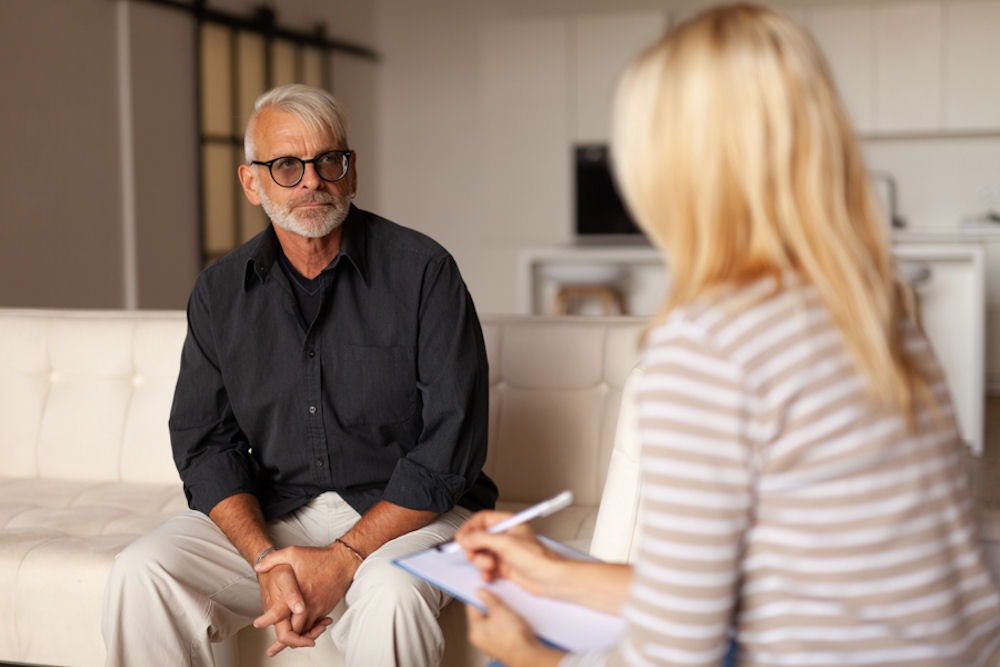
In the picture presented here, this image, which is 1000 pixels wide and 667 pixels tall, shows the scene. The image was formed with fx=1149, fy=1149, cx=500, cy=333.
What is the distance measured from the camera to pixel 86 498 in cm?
256

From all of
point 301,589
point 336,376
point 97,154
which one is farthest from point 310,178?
point 97,154

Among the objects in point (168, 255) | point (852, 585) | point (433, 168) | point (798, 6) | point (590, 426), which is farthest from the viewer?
point (433, 168)

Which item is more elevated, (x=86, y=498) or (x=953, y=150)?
(x=953, y=150)

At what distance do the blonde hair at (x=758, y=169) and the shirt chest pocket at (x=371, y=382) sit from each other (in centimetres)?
114

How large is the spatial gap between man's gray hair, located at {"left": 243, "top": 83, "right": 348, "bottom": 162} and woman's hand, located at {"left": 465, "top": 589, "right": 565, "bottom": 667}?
1182 millimetres

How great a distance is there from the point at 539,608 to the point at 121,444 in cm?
180

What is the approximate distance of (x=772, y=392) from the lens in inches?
35.4

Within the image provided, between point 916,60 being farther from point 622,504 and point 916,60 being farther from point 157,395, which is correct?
point 622,504

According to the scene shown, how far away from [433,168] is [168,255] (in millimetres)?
2905

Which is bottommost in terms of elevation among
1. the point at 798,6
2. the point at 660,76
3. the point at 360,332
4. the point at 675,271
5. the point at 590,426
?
the point at 590,426

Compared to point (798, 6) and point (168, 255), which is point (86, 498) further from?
point (798, 6)

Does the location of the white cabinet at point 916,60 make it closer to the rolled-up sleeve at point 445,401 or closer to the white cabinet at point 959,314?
the white cabinet at point 959,314

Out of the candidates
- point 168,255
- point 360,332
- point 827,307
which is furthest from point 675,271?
point 168,255

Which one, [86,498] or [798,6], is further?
[798,6]
